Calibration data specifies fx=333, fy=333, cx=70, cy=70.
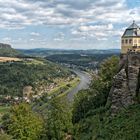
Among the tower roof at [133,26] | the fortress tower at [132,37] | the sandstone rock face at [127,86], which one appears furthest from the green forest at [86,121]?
the tower roof at [133,26]

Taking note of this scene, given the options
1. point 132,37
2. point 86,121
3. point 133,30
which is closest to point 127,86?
point 86,121

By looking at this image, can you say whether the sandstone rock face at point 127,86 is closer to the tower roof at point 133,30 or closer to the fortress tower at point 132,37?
the fortress tower at point 132,37

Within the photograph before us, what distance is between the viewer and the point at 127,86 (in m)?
40.3

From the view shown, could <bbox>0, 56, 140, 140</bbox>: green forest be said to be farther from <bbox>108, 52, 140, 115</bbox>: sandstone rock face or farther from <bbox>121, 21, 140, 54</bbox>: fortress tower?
<bbox>121, 21, 140, 54</bbox>: fortress tower

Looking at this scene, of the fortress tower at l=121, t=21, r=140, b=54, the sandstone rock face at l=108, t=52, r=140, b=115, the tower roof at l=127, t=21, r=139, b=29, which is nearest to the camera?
the sandstone rock face at l=108, t=52, r=140, b=115

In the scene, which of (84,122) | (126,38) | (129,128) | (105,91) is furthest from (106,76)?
(129,128)

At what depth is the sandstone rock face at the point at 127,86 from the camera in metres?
39.5

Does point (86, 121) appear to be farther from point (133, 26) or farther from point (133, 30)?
point (133, 26)

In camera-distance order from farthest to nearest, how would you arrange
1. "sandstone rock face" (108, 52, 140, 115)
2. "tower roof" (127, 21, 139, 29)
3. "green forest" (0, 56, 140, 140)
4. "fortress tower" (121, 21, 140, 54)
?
"fortress tower" (121, 21, 140, 54) → "tower roof" (127, 21, 139, 29) → "sandstone rock face" (108, 52, 140, 115) → "green forest" (0, 56, 140, 140)

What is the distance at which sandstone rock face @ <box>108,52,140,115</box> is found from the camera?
39.5 meters

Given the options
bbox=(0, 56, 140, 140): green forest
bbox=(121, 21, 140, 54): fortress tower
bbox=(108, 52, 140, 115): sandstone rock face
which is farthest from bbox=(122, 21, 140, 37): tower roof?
bbox=(108, 52, 140, 115): sandstone rock face

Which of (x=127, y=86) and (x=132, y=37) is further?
(x=132, y=37)

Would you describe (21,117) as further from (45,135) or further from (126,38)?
(126,38)

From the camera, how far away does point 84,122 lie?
43.5 m
